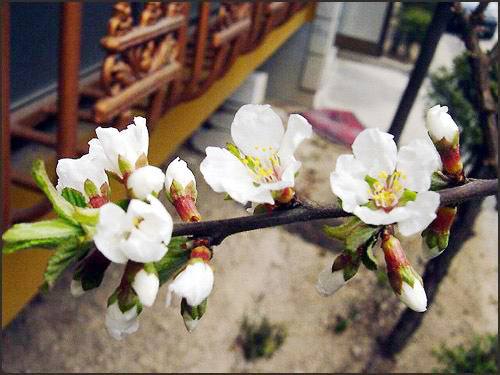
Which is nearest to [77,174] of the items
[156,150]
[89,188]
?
[89,188]

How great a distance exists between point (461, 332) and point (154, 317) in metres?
2.76

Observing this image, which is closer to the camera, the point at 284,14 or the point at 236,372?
the point at 236,372

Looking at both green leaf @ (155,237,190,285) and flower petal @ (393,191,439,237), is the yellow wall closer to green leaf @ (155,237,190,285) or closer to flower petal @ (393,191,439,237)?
green leaf @ (155,237,190,285)

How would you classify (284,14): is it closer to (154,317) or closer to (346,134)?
(346,134)

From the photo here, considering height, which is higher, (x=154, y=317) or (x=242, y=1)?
(x=242, y=1)

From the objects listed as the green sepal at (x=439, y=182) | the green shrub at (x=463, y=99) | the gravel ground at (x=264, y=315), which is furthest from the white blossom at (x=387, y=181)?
the green shrub at (x=463, y=99)

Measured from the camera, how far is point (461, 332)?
506 cm

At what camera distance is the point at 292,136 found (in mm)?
683

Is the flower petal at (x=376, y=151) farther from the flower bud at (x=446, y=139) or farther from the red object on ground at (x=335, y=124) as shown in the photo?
the red object on ground at (x=335, y=124)

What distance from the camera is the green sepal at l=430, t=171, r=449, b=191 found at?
2.61ft

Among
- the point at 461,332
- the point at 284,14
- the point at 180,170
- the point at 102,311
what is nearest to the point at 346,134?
the point at 284,14

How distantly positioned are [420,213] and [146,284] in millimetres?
321

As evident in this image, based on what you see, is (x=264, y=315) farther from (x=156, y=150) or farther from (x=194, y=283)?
(x=194, y=283)

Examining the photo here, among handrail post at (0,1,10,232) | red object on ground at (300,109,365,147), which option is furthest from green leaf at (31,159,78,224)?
red object on ground at (300,109,365,147)
